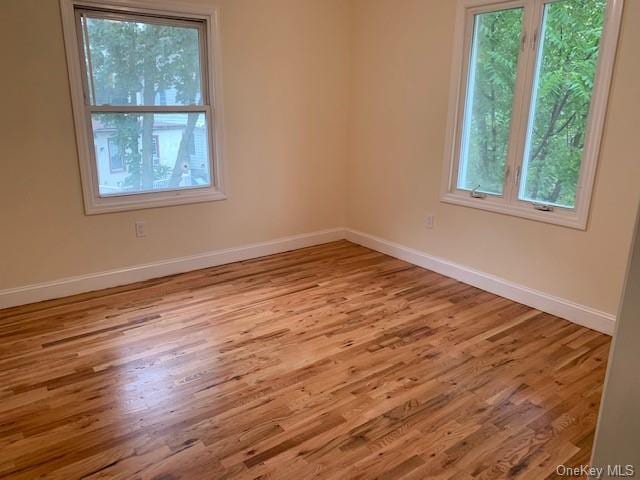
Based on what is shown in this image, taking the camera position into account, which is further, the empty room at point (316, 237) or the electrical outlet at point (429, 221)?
the electrical outlet at point (429, 221)

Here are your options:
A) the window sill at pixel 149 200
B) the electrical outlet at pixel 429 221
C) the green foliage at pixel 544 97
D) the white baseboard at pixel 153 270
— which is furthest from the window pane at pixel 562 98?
the window sill at pixel 149 200

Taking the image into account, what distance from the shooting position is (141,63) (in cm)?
364

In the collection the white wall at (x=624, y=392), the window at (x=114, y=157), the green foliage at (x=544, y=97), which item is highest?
the green foliage at (x=544, y=97)

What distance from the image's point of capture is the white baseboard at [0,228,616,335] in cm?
331

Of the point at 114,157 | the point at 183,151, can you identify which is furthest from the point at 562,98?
the point at 114,157

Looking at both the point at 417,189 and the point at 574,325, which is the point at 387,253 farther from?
the point at 574,325

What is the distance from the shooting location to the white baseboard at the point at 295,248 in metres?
3.31

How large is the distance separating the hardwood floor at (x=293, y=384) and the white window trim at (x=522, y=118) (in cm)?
72

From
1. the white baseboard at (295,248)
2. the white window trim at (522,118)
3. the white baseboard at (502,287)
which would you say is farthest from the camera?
the white baseboard at (295,248)

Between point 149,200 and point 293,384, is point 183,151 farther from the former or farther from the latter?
point 293,384

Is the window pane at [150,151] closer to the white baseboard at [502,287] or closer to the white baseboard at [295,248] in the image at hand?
the white baseboard at [295,248]

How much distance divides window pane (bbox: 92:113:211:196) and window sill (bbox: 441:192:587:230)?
7.11 ft

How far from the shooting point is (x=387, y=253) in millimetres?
4672

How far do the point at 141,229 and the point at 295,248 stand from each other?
1547 millimetres
